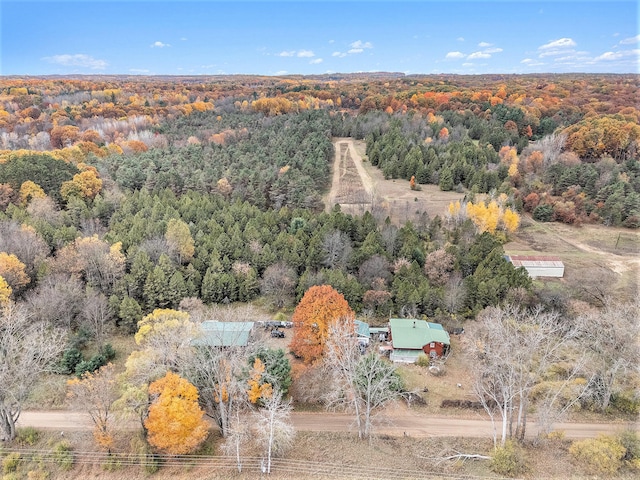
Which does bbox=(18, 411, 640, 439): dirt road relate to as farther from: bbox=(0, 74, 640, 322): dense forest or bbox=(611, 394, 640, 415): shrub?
bbox=(0, 74, 640, 322): dense forest

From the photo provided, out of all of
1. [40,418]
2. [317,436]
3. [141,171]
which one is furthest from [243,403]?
[141,171]

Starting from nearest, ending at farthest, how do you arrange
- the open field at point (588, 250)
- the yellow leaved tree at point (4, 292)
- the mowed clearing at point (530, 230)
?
the yellow leaved tree at point (4, 292), the open field at point (588, 250), the mowed clearing at point (530, 230)

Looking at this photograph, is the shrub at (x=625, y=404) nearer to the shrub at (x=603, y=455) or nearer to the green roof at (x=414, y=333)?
the shrub at (x=603, y=455)

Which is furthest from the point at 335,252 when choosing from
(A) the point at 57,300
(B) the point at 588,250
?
(B) the point at 588,250

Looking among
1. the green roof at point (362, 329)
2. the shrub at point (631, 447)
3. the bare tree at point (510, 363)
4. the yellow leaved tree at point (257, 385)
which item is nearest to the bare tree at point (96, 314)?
the yellow leaved tree at point (257, 385)

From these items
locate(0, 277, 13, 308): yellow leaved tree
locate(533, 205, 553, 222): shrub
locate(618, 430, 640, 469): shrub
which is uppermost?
locate(0, 277, 13, 308): yellow leaved tree

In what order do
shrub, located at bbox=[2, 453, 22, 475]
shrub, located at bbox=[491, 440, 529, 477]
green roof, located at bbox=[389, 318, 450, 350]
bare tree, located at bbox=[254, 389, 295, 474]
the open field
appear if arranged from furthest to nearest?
the open field
green roof, located at bbox=[389, 318, 450, 350]
shrub, located at bbox=[2, 453, 22, 475]
shrub, located at bbox=[491, 440, 529, 477]
bare tree, located at bbox=[254, 389, 295, 474]

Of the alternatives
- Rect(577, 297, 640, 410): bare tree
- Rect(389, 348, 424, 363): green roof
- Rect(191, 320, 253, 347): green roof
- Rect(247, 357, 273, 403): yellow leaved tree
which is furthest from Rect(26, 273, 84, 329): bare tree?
Rect(577, 297, 640, 410): bare tree
